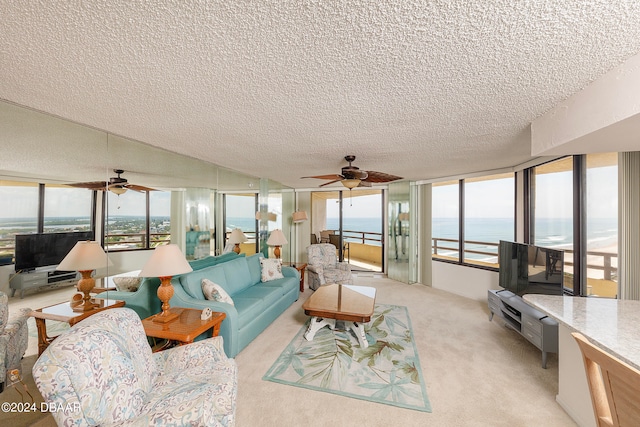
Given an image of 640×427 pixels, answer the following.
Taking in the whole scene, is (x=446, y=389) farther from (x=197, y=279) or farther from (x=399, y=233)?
(x=399, y=233)

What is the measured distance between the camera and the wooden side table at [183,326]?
214 centimetres

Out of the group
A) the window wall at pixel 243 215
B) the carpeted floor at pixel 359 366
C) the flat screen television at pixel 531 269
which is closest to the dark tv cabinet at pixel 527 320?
the flat screen television at pixel 531 269

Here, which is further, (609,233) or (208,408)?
(609,233)

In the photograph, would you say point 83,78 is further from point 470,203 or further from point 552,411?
point 470,203

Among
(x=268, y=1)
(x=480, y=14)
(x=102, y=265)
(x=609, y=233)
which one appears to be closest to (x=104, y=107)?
(x=102, y=265)

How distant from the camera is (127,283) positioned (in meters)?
2.79

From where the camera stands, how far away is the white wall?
452cm

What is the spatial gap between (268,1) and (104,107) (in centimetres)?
174

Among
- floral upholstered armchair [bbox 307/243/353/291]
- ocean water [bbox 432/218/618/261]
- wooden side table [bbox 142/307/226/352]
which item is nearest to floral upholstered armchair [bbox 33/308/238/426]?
wooden side table [bbox 142/307/226/352]

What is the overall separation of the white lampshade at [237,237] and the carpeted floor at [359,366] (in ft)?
6.76

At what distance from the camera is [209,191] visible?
3.98m

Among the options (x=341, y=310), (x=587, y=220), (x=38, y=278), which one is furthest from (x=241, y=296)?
(x=587, y=220)

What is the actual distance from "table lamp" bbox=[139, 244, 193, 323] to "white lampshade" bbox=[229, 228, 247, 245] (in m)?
2.04

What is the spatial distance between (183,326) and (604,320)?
3183 millimetres
